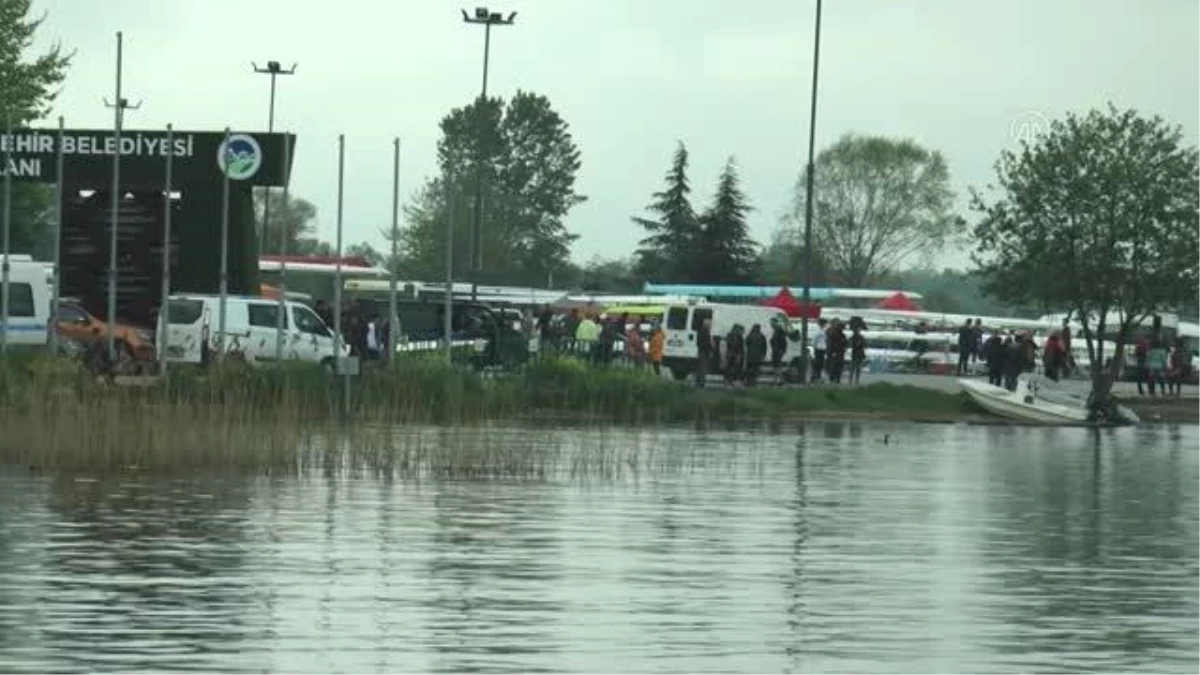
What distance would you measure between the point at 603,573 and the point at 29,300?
31.7 m

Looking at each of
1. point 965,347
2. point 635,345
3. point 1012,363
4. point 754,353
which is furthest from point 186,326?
point 965,347

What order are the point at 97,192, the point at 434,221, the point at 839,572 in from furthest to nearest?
1. the point at 434,221
2. the point at 97,192
3. the point at 839,572

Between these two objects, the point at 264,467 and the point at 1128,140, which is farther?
the point at 1128,140

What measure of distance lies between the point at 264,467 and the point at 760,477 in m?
6.06

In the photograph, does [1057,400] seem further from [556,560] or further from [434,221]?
[434,221]

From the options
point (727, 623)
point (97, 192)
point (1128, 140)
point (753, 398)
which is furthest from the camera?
point (1128, 140)

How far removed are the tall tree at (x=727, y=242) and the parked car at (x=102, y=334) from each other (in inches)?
2729

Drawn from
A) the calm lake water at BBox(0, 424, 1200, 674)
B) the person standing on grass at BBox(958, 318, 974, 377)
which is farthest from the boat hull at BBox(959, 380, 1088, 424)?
the person standing on grass at BBox(958, 318, 974, 377)

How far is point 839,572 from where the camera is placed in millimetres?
19594

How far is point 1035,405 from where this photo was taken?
52.6 meters

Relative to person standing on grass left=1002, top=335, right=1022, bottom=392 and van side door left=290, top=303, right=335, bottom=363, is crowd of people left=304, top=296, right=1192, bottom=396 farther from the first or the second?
van side door left=290, top=303, right=335, bottom=363

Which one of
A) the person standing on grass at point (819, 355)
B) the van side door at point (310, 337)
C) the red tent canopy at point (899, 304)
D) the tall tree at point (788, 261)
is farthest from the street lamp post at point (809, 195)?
the tall tree at point (788, 261)

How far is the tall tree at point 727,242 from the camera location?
122m

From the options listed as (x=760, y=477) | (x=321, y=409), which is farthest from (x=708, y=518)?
(x=321, y=409)
